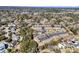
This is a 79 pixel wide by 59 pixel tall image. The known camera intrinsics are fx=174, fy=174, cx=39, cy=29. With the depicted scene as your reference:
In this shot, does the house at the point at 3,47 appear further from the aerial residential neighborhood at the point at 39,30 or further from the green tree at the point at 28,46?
the green tree at the point at 28,46

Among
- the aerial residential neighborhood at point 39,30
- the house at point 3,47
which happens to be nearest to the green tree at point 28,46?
the aerial residential neighborhood at point 39,30

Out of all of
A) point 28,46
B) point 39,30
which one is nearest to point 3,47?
point 28,46

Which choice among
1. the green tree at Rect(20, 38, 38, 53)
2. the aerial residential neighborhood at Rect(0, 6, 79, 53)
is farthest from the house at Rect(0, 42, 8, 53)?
the green tree at Rect(20, 38, 38, 53)

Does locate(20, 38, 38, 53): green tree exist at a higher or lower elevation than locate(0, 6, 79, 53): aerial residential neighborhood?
lower

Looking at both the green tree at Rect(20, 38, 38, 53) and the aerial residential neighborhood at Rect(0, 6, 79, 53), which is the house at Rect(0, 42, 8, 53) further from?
the green tree at Rect(20, 38, 38, 53)

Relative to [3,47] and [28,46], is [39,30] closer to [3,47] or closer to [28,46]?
[28,46]
